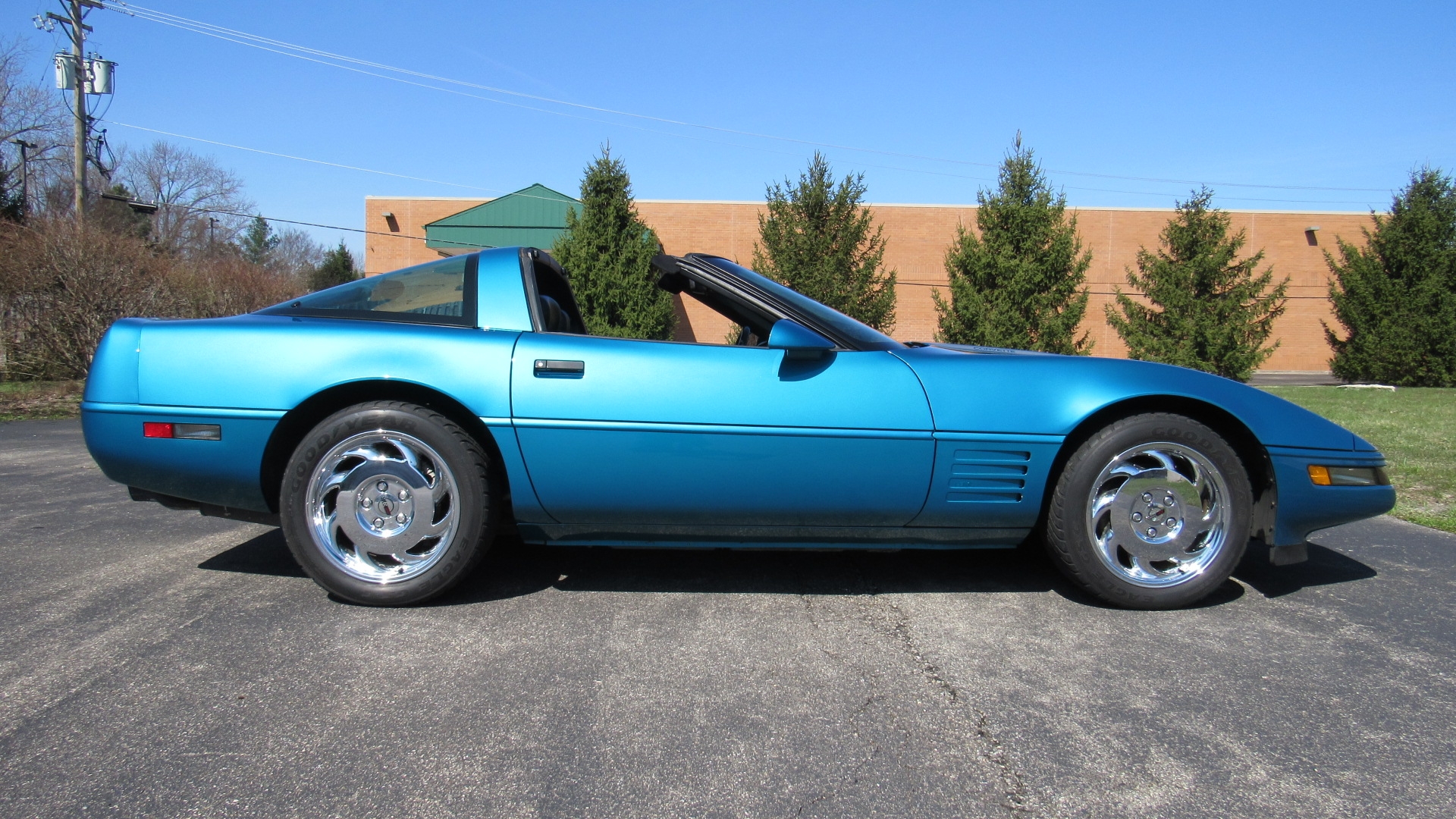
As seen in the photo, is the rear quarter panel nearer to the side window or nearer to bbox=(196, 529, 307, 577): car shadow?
the side window

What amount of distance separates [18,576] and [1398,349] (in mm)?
25926

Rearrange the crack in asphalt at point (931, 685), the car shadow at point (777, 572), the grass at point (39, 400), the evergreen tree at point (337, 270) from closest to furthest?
the crack in asphalt at point (931, 685)
the car shadow at point (777, 572)
the grass at point (39, 400)
the evergreen tree at point (337, 270)

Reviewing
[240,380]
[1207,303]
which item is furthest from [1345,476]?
→ [1207,303]

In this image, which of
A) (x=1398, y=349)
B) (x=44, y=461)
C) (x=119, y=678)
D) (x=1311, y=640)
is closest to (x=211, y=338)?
(x=119, y=678)

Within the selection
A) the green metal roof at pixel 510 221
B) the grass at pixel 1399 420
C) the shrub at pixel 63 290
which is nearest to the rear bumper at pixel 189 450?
the grass at pixel 1399 420

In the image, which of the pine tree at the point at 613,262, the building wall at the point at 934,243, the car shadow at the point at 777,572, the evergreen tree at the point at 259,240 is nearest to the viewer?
the car shadow at the point at 777,572

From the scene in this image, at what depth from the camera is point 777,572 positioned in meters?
3.14

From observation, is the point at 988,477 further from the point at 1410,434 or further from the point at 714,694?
the point at 1410,434

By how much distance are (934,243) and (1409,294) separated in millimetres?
12881

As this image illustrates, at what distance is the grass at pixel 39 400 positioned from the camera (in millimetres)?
9102

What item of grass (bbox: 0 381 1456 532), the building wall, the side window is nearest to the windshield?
the side window

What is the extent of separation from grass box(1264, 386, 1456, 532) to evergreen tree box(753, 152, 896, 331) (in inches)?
330

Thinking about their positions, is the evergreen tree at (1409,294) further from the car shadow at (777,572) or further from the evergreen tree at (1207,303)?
the car shadow at (777,572)

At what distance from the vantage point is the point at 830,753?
173cm
